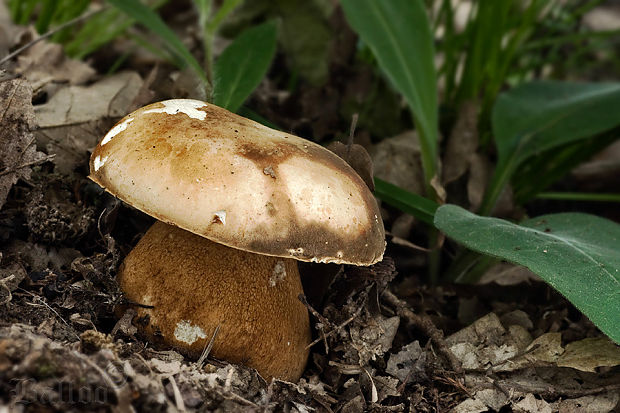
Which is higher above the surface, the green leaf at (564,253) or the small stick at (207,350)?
the small stick at (207,350)

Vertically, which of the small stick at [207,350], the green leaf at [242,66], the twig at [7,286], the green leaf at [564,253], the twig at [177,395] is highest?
the twig at [7,286]

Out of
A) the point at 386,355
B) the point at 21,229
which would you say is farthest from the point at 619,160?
the point at 21,229

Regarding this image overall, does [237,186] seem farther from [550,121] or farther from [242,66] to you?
[550,121]

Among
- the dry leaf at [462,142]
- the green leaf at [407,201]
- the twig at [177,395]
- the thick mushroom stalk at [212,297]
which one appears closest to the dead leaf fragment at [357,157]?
the green leaf at [407,201]

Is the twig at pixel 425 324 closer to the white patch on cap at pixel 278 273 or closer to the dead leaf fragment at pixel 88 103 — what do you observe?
the white patch on cap at pixel 278 273

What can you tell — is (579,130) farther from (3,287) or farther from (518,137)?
(3,287)

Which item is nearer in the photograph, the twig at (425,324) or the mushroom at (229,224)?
the mushroom at (229,224)
